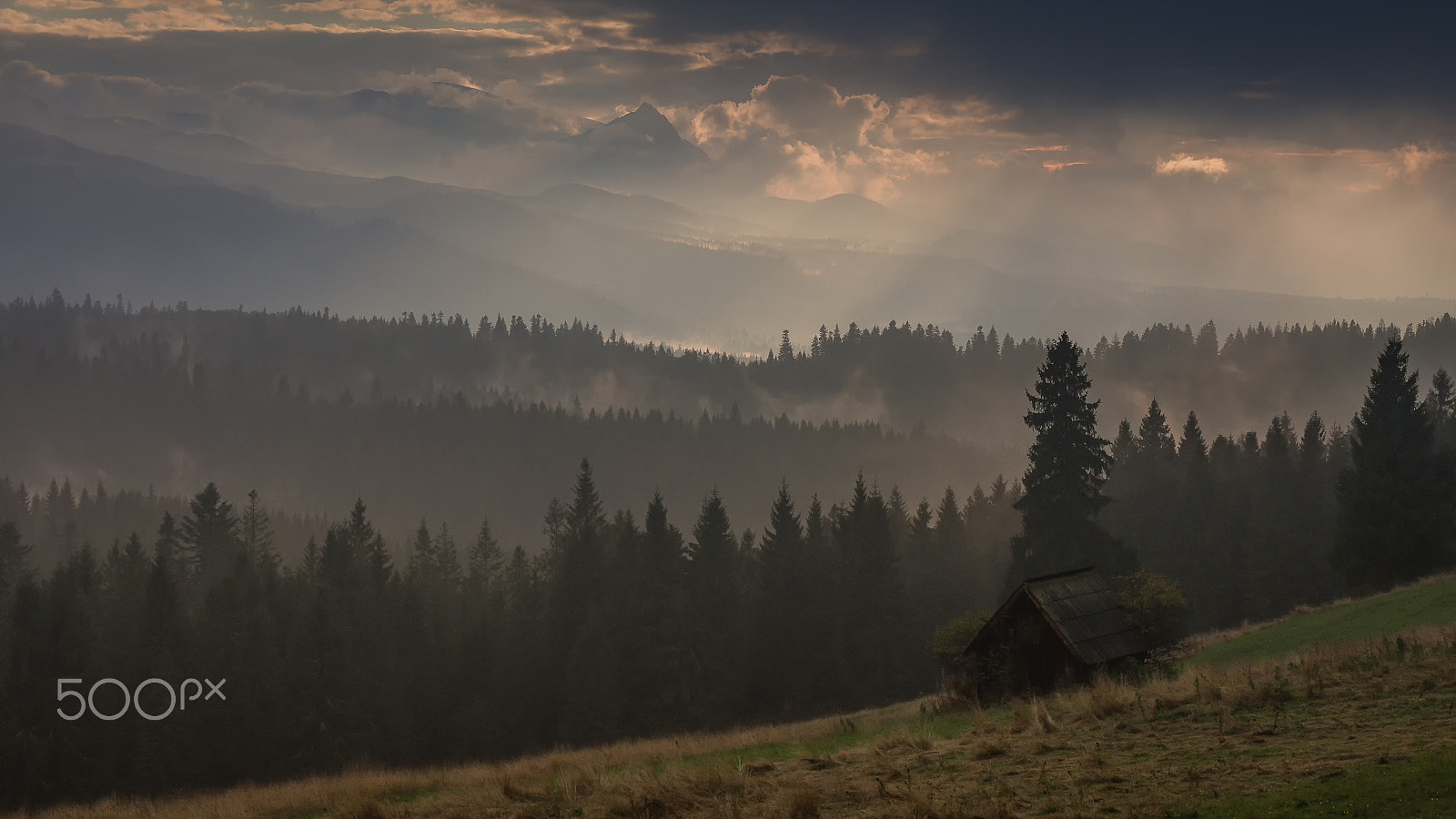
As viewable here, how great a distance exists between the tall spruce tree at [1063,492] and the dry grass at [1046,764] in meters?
27.7

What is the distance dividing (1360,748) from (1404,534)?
50076 millimetres

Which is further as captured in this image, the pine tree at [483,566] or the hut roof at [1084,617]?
the pine tree at [483,566]

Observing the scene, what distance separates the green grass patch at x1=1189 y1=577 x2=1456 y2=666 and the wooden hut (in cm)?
290

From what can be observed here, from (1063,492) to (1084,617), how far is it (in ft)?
66.5

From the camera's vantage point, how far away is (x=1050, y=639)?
112 feet

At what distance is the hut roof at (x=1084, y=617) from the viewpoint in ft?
109

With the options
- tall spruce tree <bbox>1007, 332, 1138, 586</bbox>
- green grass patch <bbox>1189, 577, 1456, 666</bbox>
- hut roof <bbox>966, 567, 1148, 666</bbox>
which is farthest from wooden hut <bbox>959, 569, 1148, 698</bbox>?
tall spruce tree <bbox>1007, 332, 1138, 586</bbox>

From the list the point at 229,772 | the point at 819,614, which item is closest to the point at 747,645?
the point at 819,614

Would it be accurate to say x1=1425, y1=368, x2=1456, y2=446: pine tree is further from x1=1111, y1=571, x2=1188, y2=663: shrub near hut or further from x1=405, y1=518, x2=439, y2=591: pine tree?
x1=405, y1=518, x2=439, y2=591: pine tree

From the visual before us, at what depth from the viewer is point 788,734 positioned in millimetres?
29344

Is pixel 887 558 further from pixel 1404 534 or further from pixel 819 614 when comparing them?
pixel 1404 534

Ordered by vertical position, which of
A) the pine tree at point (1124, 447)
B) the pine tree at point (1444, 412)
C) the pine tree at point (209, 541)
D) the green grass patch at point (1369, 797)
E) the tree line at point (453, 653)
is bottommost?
the tree line at point (453, 653)

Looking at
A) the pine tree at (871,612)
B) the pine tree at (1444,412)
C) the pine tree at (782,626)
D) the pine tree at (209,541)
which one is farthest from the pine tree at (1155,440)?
the pine tree at (209,541)

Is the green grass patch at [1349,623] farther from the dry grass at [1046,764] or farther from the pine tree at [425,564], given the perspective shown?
the pine tree at [425,564]
